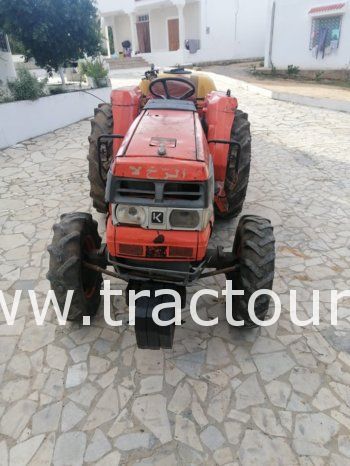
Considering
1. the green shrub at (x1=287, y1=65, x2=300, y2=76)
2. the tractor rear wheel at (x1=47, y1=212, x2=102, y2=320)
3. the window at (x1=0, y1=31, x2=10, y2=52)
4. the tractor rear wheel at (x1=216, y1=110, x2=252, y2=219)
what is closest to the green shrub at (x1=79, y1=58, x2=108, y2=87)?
the window at (x1=0, y1=31, x2=10, y2=52)

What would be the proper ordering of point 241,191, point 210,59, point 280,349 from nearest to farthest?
point 280,349, point 241,191, point 210,59

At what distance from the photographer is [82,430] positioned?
2217mm

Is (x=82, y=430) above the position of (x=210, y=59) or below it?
below

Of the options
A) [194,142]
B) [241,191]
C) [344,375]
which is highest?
[194,142]

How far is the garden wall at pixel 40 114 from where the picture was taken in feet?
24.8

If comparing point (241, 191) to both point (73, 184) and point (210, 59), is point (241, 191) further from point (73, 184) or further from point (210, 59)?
point (210, 59)

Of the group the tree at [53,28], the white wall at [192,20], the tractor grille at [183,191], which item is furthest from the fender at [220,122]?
the white wall at [192,20]

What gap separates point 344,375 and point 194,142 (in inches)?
76.6

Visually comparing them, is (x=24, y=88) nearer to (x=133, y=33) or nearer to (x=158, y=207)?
(x=158, y=207)

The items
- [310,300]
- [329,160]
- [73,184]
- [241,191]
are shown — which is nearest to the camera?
[310,300]

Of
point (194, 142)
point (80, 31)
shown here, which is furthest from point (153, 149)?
point (80, 31)

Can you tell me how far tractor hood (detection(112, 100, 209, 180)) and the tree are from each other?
727 cm

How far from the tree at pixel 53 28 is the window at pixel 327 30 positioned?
9.85m

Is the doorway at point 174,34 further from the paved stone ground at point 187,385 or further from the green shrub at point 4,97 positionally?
the paved stone ground at point 187,385
